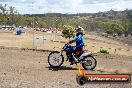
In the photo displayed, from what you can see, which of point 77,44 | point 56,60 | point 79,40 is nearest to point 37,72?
point 56,60

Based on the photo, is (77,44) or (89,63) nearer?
(77,44)

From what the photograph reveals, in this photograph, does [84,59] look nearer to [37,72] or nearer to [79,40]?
[79,40]

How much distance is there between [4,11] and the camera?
169 meters

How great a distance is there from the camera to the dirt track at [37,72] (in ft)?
40.1

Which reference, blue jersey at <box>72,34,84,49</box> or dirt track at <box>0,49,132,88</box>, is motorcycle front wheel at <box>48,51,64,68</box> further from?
blue jersey at <box>72,34,84,49</box>

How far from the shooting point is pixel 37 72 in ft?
48.6

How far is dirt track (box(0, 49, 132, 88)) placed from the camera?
1223 cm

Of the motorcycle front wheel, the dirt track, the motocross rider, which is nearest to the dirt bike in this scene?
the motorcycle front wheel

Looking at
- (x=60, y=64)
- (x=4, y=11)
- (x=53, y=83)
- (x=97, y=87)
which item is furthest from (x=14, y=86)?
(x=4, y=11)

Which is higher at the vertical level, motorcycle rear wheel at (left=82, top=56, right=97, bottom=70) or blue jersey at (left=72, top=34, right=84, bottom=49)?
blue jersey at (left=72, top=34, right=84, bottom=49)

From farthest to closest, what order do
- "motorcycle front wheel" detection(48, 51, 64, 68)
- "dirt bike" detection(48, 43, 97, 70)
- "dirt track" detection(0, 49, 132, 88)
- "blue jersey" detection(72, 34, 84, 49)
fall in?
"motorcycle front wheel" detection(48, 51, 64, 68)
"dirt bike" detection(48, 43, 97, 70)
"blue jersey" detection(72, 34, 84, 49)
"dirt track" detection(0, 49, 132, 88)

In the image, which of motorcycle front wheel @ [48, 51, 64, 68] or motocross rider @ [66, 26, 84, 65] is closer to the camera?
motocross rider @ [66, 26, 84, 65]

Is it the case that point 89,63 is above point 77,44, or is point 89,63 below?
below

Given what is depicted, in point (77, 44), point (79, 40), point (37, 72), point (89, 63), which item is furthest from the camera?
point (89, 63)
